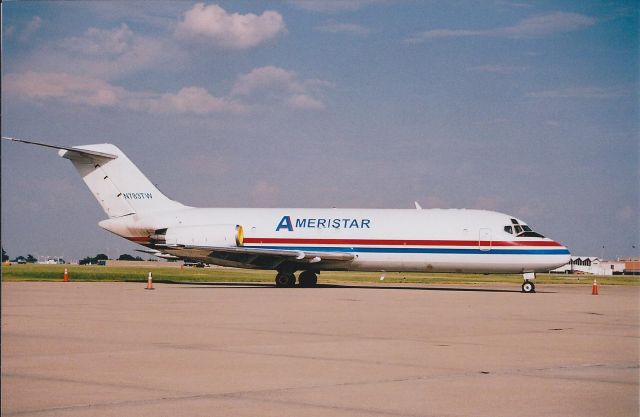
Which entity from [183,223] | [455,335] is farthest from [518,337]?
[183,223]

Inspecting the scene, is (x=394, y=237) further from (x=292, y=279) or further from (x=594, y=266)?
(x=594, y=266)

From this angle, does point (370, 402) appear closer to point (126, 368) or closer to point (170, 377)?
Answer: point (170, 377)

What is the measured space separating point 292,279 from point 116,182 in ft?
32.8

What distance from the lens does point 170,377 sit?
10.2 m

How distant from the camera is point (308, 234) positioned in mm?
39406

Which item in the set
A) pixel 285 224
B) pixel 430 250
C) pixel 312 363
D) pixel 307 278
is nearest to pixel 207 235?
pixel 285 224

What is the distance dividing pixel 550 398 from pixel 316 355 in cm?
428

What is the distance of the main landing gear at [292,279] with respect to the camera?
39688 mm

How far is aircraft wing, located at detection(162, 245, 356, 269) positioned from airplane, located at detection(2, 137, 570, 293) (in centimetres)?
4

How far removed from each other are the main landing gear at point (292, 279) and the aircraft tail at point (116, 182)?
6.97 m

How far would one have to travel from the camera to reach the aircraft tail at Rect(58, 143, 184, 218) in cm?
4219

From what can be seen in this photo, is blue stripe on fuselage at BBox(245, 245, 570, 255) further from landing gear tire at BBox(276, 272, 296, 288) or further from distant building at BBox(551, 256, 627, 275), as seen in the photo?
distant building at BBox(551, 256, 627, 275)

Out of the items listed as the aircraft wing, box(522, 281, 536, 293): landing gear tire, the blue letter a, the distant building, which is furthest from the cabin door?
the distant building

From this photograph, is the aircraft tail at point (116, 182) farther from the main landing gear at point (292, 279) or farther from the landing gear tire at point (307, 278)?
the landing gear tire at point (307, 278)
